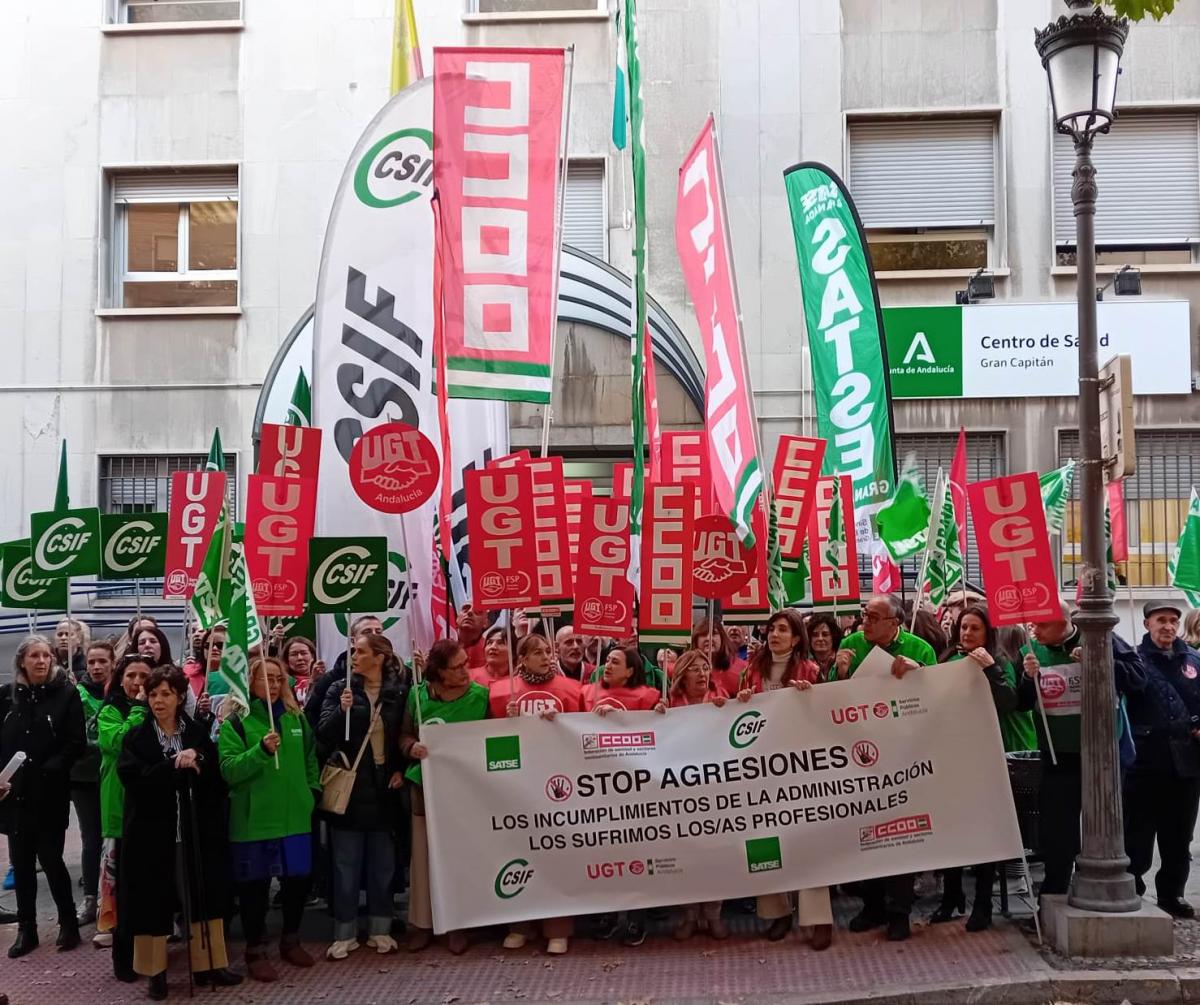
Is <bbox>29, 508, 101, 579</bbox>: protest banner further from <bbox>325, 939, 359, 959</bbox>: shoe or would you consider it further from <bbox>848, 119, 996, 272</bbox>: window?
<bbox>848, 119, 996, 272</bbox>: window

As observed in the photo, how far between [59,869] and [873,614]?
4.81m

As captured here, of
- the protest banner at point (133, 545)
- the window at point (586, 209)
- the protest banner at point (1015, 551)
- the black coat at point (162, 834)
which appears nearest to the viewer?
the black coat at point (162, 834)

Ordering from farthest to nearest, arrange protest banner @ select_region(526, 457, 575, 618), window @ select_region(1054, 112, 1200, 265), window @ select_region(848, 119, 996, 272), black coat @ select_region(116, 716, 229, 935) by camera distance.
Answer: window @ select_region(848, 119, 996, 272), window @ select_region(1054, 112, 1200, 265), protest banner @ select_region(526, 457, 575, 618), black coat @ select_region(116, 716, 229, 935)

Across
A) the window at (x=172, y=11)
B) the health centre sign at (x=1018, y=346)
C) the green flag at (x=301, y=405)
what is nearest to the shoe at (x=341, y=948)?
the green flag at (x=301, y=405)

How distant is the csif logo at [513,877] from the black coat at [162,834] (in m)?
1.45

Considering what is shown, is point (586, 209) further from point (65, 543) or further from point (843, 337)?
point (65, 543)

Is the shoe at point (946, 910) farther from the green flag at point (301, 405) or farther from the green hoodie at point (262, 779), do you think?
the green flag at point (301, 405)

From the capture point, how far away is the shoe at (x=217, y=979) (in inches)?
247

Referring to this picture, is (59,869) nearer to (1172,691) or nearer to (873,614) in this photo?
(873,614)

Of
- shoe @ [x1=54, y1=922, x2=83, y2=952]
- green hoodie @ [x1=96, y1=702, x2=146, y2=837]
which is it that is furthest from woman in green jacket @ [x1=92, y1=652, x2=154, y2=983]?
shoe @ [x1=54, y1=922, x2=83, y2=952]

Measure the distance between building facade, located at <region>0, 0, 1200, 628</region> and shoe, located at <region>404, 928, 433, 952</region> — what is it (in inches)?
308

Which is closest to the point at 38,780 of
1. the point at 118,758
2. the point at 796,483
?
the point at 118,758

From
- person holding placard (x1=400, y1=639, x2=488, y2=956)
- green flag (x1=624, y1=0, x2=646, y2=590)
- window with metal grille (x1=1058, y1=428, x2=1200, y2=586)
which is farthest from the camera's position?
window with metal grille (x1=1058, y1=428, x2=1200, y2=586)

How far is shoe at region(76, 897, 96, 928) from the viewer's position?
748cm
